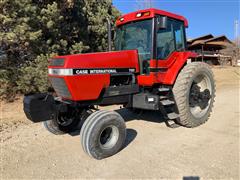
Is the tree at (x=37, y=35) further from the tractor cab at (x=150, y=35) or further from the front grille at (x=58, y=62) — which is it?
the front grille at (x=58, y=62)

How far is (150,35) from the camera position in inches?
198

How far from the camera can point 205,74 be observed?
607 cm

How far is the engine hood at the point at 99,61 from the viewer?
4082 mm

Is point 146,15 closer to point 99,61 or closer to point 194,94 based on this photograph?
point 99,61

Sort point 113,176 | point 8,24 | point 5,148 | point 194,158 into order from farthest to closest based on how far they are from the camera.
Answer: point 8,24 < point 5,148 < point 194,158 < point 113,176

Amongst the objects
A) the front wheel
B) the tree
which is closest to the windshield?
the front wheel

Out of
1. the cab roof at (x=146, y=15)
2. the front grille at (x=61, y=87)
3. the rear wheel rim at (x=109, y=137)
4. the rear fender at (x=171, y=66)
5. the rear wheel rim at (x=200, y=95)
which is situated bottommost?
the rear wheel rim at (x=109, y=137)

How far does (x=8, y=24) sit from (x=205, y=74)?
6.21 meters

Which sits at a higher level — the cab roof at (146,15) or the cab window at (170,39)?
the cab roof at (146,15)

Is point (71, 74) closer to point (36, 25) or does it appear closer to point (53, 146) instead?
point (53, 146)

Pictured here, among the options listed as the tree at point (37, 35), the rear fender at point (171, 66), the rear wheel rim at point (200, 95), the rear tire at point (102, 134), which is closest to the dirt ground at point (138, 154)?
the rear tire at point (102, 134)

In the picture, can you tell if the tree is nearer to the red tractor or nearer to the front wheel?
the red tractor

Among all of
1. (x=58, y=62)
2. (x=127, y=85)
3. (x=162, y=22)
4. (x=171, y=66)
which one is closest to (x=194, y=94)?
(x=171, y=66)

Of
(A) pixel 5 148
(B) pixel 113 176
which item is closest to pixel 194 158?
(B) pixel 113 176
